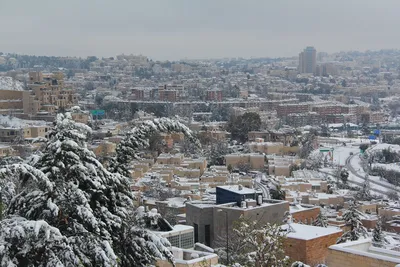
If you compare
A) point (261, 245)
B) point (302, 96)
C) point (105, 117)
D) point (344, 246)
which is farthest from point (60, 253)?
point (302, 96)

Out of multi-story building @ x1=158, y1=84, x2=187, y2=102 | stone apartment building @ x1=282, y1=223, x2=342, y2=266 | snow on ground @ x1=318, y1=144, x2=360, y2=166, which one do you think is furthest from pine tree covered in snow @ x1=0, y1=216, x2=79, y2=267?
multi-story building @ x1=158, y1=84, x2=187, y2=102

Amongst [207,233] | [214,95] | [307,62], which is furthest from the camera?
[307,62]

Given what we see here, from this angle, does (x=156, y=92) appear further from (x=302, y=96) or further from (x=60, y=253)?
(x=60, y=253)

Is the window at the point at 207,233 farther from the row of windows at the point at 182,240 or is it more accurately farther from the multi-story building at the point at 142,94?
the multi-story building at the point at 142,94

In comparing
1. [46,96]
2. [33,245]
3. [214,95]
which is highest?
[33,245]

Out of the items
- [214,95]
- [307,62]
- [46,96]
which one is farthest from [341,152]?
[307,62]

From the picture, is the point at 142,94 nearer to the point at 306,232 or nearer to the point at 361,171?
the point at 361,171

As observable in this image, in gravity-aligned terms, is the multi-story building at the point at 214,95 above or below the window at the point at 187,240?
below

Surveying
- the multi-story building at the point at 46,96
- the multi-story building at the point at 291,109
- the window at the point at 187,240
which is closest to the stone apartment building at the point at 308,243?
the window at the point at 187,240
